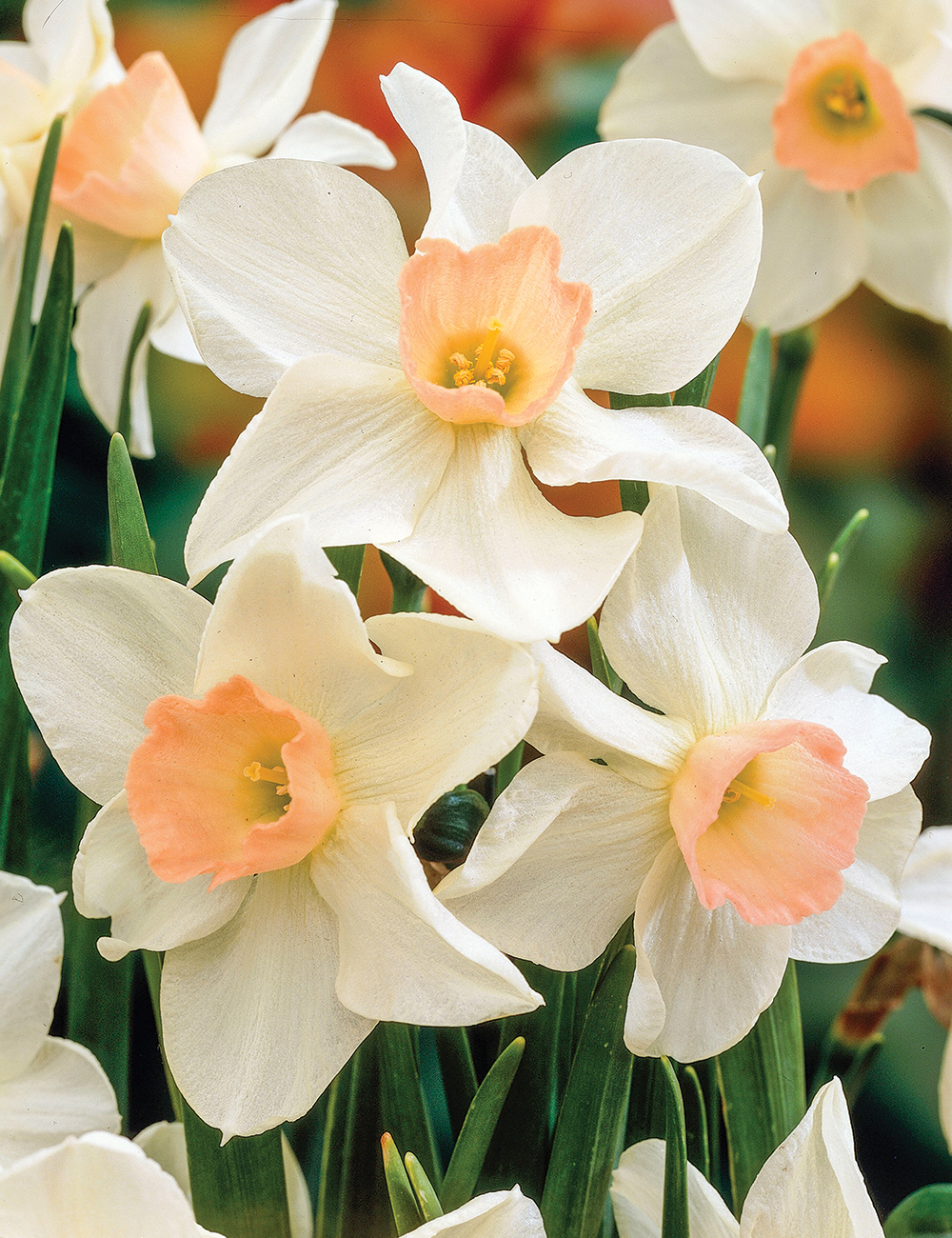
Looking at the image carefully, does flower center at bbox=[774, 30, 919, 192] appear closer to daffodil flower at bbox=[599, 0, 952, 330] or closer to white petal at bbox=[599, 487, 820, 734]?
daffodil flower at bbox=[599, 0, 952, 330]

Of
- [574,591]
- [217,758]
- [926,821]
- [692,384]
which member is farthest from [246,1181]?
[926,821]

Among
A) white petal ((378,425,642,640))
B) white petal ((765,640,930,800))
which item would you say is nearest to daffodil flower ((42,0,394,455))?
white petal ((378,425,642,640))

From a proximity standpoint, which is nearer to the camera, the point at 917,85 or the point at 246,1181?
the point at 246,1181

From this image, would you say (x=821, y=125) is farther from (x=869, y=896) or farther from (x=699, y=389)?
(x=869, y=896)

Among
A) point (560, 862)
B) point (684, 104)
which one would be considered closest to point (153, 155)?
point (684, 104)

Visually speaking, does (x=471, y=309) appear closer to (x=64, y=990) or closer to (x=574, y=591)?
(x=574, y=591)

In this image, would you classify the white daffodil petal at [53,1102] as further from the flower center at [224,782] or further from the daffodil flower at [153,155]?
the daffodil flower at [153,155]
